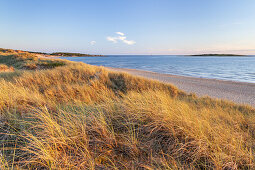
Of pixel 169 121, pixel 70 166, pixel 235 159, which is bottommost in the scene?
pixel 235 159

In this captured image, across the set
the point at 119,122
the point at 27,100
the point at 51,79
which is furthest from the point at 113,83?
the point at 119,122

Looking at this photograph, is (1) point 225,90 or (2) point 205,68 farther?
(2) point 205,68

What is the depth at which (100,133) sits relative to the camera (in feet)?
6.41

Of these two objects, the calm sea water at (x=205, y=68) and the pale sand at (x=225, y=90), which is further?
the calm sea water at (x=205, y=68)

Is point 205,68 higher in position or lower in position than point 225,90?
higher

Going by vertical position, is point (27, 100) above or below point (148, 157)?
above

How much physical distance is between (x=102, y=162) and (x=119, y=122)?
0.85 meters

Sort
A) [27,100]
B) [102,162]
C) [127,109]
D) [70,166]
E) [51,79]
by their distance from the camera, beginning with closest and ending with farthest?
[70,166]
[102,162]
[127,109]
[27,100]
[51,79]

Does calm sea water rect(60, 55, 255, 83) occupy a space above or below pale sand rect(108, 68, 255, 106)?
above

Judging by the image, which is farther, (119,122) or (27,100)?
(27,100)

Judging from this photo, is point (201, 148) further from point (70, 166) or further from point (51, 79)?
point (51, 79)

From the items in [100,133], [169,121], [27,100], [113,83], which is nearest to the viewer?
[100,133]

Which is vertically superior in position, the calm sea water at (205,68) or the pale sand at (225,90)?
the calm sea water at (205,68)

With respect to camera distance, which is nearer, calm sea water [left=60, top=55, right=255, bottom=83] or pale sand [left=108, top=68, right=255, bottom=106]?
pale sand [left=108, top=68, right=255, bottom=106]
